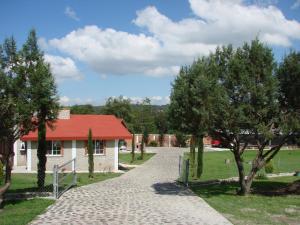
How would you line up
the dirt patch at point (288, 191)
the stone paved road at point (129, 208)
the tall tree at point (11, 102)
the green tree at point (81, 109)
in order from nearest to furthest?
1. the stone paved road at point (129, 208)
2. the tall tree at point (11, 102)
3. the dirt patch at point (288, 191)
4. the green tree at point (81, 109)

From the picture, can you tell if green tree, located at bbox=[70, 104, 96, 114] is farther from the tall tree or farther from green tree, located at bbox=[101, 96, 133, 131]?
the tall tree

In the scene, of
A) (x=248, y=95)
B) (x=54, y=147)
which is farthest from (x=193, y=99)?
(x=54, y=147)

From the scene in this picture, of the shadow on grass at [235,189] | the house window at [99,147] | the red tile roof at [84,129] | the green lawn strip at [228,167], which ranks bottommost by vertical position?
the green lawn strip at [228,167]

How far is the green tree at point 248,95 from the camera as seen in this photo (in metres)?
16.7

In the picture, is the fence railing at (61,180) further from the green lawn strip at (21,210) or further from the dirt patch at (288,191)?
the dirt patch at (288,191)

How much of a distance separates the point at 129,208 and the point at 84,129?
68.3ft

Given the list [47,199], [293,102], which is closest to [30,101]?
[47,199]

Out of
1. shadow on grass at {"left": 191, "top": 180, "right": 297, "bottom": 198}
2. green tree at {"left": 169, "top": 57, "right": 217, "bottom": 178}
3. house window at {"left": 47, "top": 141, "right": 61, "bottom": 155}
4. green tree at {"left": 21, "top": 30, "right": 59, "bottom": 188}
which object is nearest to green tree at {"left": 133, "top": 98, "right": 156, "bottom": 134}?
house window at {"left": 47, "top": 141, "right": 61, "bottom": 155}

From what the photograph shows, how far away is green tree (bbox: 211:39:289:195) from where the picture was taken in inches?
657

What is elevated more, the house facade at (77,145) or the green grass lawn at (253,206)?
the house facade at (77,145)

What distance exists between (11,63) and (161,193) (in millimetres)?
7920

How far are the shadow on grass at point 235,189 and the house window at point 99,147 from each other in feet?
43.3

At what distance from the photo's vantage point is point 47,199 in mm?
16188

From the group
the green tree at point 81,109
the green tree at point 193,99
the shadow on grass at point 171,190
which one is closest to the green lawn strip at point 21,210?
the shadow on grass at point 171,190
